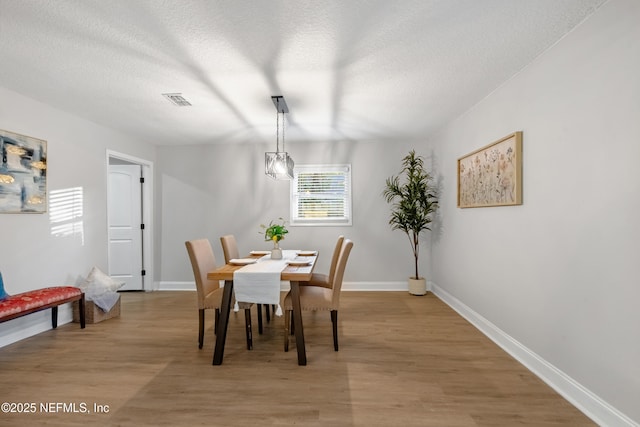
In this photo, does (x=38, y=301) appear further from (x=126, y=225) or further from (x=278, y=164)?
(x=278, y=164)

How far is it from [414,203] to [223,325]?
318 centimetres

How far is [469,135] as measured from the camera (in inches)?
140

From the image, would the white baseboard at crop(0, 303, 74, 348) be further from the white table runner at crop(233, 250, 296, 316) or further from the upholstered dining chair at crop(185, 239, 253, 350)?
the white table runner at crop(233, 250, 296, 316)

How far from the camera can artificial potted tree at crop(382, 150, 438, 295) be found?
15.2ft

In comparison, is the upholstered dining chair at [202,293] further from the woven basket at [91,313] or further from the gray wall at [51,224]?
the gray wall at [51,224]

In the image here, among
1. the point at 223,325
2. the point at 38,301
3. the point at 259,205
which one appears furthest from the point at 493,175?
the point at 38,301

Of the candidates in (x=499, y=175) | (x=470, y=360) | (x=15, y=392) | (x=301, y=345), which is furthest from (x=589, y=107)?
(x=15, y=392)

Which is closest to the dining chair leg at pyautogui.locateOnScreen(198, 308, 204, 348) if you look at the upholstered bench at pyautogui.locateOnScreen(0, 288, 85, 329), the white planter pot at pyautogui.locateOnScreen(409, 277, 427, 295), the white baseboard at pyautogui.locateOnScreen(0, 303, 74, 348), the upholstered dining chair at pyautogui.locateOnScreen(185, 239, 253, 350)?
the upholstered dining chair at pyautogui.locateOnScreen(185, 239, 253, 350)

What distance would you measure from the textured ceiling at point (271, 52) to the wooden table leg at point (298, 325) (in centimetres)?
184

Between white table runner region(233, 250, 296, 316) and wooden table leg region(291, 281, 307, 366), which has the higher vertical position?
white table runner region(233, 250, 296, 316)

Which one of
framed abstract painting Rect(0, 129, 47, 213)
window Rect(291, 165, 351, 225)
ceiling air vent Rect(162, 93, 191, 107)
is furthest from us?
window Rect(291, 165, 351, 225)

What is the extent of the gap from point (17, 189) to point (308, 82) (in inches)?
118

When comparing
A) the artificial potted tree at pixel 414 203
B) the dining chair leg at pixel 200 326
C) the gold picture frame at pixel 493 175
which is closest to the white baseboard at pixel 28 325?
the dining chair leg at pixel 200 326

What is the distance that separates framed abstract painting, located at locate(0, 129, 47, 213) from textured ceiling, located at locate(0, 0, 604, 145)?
0.49m
